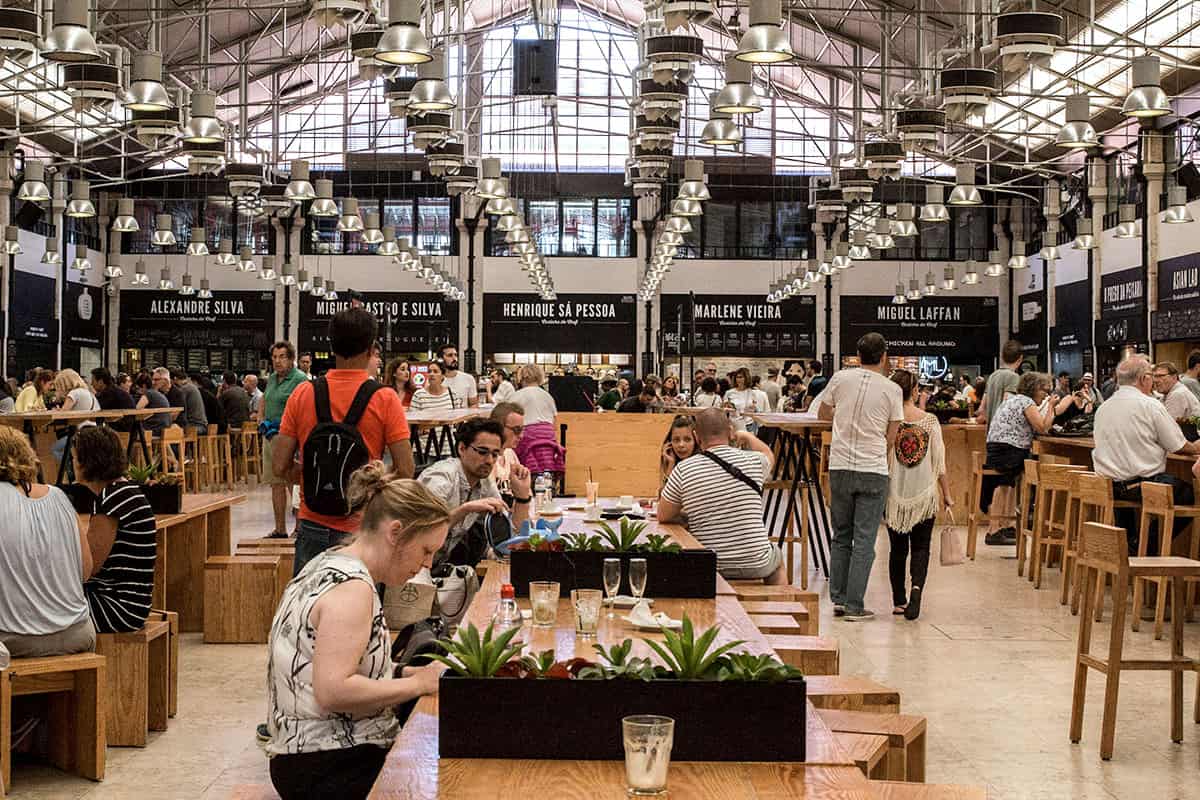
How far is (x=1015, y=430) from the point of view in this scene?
11.6 meters

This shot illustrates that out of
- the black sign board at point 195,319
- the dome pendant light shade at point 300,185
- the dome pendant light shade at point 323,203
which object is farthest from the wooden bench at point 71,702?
the black sign board at point 195,319

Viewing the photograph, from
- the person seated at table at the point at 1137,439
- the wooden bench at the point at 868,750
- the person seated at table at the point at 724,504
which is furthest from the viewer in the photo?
the person seated at table at the point at 1137,439

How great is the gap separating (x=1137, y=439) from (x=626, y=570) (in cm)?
523

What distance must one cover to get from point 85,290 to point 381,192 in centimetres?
662

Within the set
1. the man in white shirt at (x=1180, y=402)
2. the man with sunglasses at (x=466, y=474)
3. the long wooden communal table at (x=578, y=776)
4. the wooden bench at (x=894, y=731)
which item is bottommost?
the wooden bench at (x=894, y=731)

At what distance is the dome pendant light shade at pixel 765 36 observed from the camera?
8.25 meters

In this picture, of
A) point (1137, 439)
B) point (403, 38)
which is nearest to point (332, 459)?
point (403, 38)

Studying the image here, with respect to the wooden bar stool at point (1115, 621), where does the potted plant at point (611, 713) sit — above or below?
above

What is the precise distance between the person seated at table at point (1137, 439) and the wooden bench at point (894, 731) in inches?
198

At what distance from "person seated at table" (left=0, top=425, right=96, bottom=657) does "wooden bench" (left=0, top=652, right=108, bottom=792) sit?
0.25ft

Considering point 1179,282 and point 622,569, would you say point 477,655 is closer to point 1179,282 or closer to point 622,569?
point 622,569

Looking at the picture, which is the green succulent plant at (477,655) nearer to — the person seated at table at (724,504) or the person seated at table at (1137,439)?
the person seated at table at (724,504)

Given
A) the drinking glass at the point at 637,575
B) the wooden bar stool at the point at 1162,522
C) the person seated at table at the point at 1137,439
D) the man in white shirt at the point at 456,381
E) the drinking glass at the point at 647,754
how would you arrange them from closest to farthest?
the drinking glass at the point at 647,754, the drinking glass at the point at 637,575, the wooden bar stool at the point at 1162,522, the person seated at table at the point at 1137,439, the man in white shirt at the point at 456,381

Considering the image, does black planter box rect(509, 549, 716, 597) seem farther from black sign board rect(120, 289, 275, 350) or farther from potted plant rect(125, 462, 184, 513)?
black sign board rect(120, 289, 275, 350)
